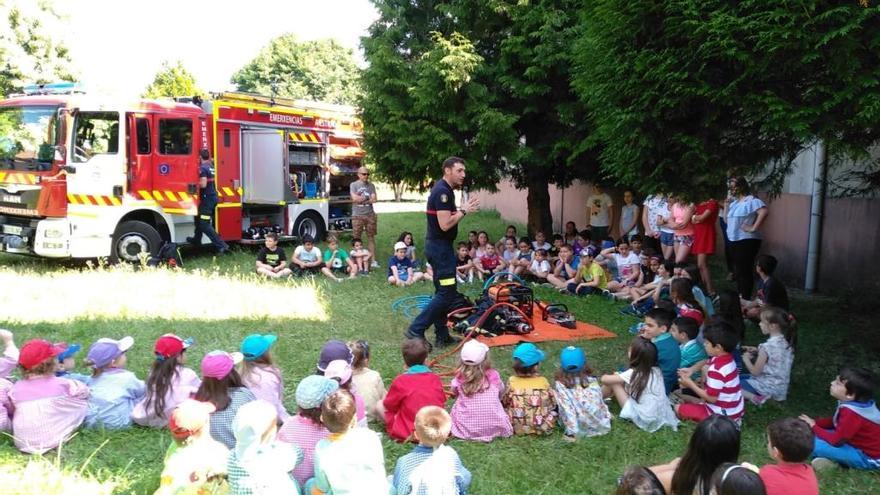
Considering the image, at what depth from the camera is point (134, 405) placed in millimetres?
4562

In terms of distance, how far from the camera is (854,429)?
404 cm

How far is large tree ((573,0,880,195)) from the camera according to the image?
397cm

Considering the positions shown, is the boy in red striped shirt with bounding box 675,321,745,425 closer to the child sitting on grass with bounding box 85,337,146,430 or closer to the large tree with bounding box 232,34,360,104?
the child sitting on grass with bounding box 85,337,146,430

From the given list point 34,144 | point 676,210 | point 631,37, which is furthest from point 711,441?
point 34,144

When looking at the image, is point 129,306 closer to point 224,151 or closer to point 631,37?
point 224,151

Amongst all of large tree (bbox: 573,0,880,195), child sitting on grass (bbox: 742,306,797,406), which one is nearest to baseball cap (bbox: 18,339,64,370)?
large tree (bbox: 573,0,880,195)

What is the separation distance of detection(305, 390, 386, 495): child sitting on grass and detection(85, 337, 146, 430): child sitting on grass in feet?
6.88

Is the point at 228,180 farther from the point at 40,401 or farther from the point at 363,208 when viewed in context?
the point at 40,401

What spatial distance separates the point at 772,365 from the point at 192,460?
14.0 feet

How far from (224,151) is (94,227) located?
9.23 ft

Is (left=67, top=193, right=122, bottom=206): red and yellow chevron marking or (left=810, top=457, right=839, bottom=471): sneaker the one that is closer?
(left=810, top=457, right=839, bottom=471): sneaker

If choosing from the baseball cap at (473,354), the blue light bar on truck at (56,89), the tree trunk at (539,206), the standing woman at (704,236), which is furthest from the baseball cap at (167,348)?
the tree trunk at (539,206)

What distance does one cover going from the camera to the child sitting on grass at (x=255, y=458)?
9.09 feet

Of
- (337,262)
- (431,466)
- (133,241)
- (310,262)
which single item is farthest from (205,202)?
(431,466)
